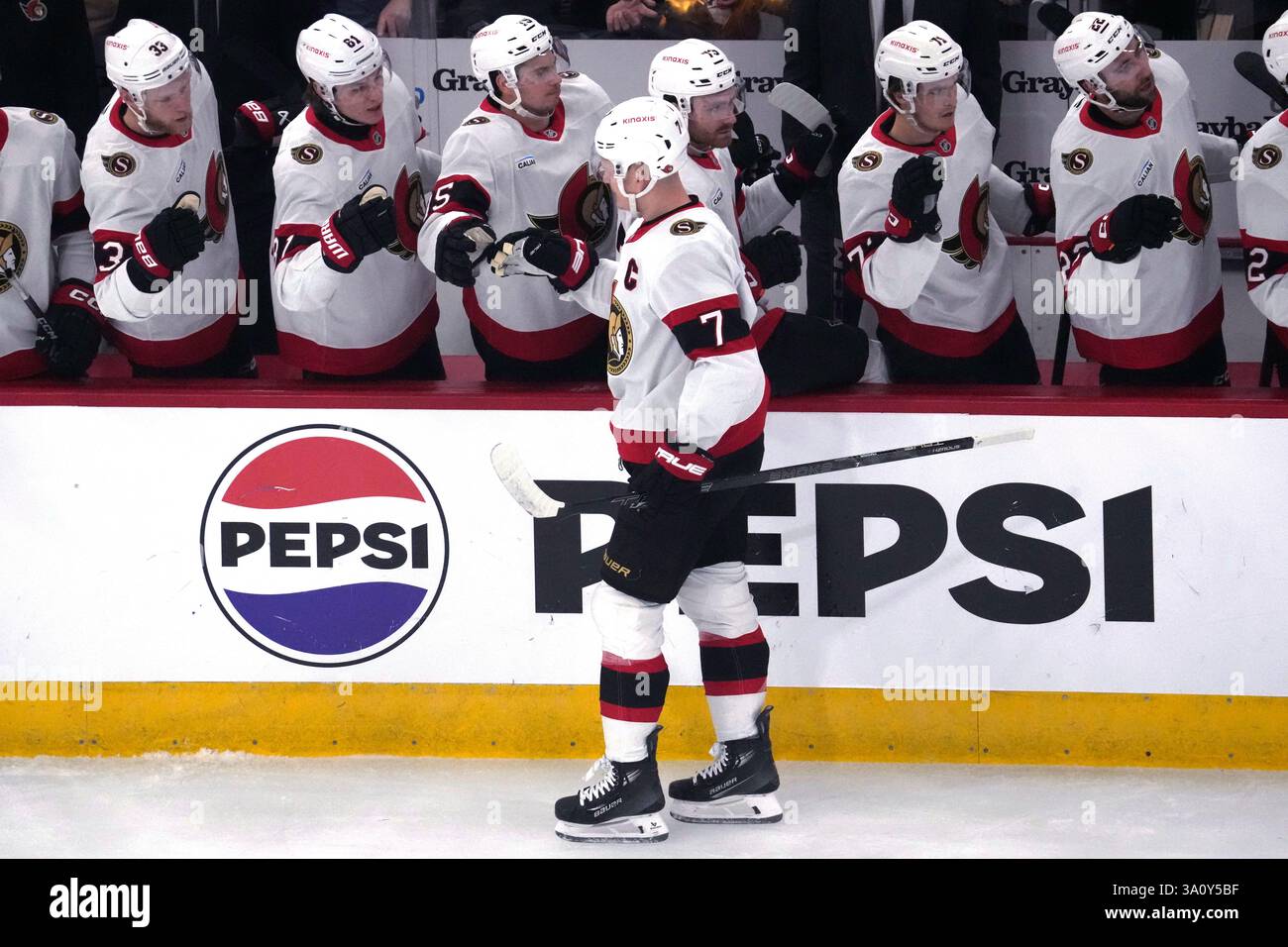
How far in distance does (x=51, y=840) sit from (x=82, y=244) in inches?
59.1

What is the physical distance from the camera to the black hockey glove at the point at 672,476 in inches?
142

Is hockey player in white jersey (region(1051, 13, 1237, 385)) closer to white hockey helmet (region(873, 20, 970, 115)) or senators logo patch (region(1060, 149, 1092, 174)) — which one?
senators logo patch (region(1060, 149, 1092, 174))

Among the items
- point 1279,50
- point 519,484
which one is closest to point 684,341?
point 519,484

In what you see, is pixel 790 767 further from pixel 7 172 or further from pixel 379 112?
pixel 7 172

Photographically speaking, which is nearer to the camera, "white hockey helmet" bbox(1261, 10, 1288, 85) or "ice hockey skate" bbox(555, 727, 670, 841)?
"ice hockey skate" bbox(555, 727, 670, 841)

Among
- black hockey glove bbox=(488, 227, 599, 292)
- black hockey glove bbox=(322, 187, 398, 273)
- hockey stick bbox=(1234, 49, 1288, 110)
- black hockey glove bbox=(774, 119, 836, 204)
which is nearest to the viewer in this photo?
black hockey glove bbox=(488, 227, 599, 292)

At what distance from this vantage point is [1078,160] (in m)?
4.21

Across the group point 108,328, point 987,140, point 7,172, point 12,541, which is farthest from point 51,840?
point 987,140

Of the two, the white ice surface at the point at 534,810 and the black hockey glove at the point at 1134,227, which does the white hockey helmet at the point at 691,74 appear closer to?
the black hockey glove at the point at 1134,227

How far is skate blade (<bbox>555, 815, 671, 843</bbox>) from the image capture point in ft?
12.4

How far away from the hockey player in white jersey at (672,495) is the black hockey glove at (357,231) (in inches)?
11.9

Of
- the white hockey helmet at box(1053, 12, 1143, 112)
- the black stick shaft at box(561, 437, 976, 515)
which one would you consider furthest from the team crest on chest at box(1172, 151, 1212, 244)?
the black stick shaft at box(561, 437, 976, 515)

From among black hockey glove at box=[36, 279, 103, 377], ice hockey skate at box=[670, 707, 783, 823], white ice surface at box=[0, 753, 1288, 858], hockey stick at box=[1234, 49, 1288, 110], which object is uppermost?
hockey stick at box=[1234, 49, 1288, 110]

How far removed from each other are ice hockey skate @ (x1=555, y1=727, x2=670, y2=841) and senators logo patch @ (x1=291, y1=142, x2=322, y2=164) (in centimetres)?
159
